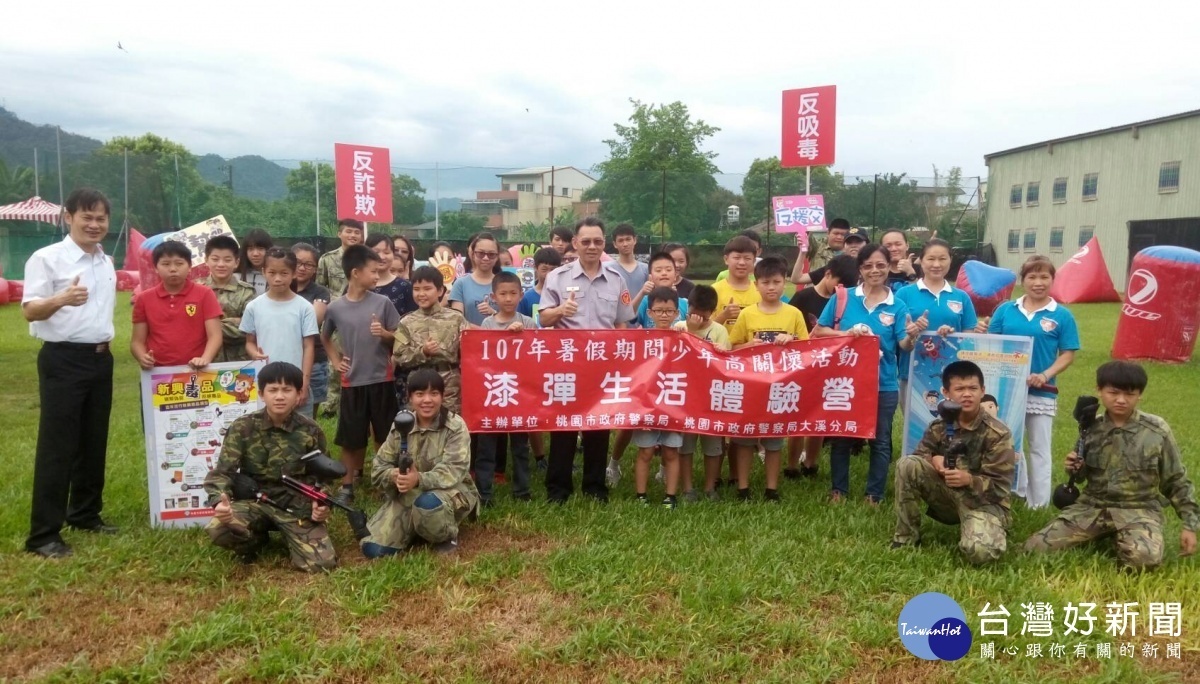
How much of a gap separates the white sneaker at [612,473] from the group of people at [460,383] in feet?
0.05

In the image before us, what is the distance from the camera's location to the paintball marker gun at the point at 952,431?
4.12 m

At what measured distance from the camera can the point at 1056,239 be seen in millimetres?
32188

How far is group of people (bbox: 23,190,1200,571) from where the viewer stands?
4.22 meters

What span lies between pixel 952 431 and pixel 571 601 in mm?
2174

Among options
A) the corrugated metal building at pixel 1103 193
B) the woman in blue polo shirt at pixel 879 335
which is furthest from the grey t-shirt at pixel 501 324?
the corrugated metal building at pixel 1103 193

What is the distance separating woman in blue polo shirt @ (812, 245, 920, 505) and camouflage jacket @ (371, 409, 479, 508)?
242cm

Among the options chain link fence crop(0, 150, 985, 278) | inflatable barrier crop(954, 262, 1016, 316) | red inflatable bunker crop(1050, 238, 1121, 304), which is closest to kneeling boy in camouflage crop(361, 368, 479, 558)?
inflatable barrier crop(954, 262, 1016, 316)

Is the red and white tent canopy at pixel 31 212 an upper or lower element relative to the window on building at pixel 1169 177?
lower

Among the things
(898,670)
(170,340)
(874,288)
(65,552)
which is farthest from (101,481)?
(874,288)

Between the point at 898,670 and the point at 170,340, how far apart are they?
4131 millimetres

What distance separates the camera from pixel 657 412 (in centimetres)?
A: 519

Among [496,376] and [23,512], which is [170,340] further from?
[496,376]

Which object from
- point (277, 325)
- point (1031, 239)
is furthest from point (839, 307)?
point (1031, 239)

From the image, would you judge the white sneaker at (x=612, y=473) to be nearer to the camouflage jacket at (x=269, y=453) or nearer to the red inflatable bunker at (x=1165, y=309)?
the camouflage jacket at (x=269, y=453)
